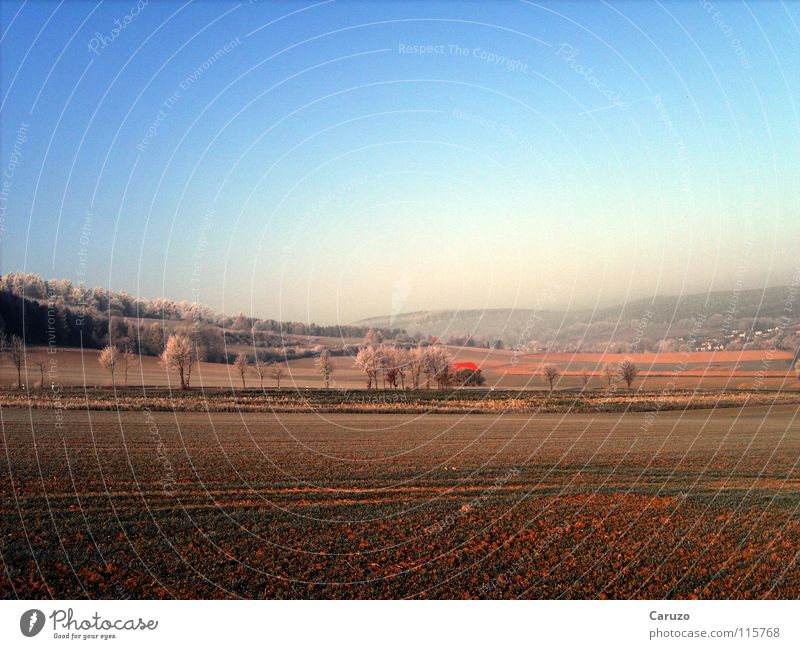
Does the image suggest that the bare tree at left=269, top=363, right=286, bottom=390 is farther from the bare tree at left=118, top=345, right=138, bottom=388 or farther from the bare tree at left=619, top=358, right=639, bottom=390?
the bare tree at left=619, top=358, right=639, bottom=390

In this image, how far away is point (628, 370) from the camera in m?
83.6

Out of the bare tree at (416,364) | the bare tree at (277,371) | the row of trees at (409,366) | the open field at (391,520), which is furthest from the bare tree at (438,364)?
the open field at (391,520)

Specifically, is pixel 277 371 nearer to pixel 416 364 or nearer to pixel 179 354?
pixel 179 354

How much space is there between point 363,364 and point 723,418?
43191 mm

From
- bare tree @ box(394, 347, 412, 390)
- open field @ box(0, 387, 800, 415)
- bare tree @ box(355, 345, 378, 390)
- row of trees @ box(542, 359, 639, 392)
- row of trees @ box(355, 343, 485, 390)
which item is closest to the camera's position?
open field @ box(0, 387, 800, 415)

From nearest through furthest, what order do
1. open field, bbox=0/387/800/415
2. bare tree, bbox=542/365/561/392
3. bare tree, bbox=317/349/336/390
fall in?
open field, bbox=0/387/800/415 → bare tree, bbox=317/349/336/390 → bare tree, bbox=542/365/561/392

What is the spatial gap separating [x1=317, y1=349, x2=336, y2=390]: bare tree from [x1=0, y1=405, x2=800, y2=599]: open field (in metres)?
47.1

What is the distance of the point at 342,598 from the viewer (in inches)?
521

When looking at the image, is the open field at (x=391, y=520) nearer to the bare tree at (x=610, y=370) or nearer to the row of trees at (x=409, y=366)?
the row of trees at (x=409, y=366)

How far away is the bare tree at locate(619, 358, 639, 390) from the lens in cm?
8331

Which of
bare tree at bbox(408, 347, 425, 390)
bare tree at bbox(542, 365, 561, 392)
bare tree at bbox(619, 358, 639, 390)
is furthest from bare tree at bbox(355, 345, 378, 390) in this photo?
bare tree at bbox(619, 358, 639, 390)

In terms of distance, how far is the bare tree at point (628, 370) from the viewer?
83.3 m

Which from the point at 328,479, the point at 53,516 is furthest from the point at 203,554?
the point at 328,479
